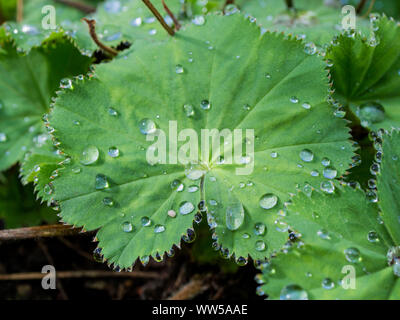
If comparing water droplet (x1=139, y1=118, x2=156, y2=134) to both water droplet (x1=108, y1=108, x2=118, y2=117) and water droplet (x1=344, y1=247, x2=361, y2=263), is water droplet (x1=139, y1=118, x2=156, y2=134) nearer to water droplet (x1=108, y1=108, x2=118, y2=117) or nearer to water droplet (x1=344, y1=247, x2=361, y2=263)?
water droplet (x1=108, y1=108, x2=118, y2=117)

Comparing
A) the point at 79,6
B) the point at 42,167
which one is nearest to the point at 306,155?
the point at 42,167

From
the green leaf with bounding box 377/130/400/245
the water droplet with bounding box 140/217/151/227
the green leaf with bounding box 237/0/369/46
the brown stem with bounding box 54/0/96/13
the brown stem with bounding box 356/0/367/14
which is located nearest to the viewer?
the green leaf with bounding box 377/130/400/245

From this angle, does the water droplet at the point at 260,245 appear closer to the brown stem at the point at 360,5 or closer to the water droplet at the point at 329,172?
the water droplet at the point at 329,172

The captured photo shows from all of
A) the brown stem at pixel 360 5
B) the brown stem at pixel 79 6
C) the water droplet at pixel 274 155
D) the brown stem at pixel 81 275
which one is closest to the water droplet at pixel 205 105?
the water droplet at pixel 274 155

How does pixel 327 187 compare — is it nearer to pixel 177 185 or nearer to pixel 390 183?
pixel 390 183

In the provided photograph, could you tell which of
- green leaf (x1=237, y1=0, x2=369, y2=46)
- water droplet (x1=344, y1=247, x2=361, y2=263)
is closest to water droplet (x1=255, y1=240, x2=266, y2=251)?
water droplet (x1=344, y1=247, x2=361, y2=263)
